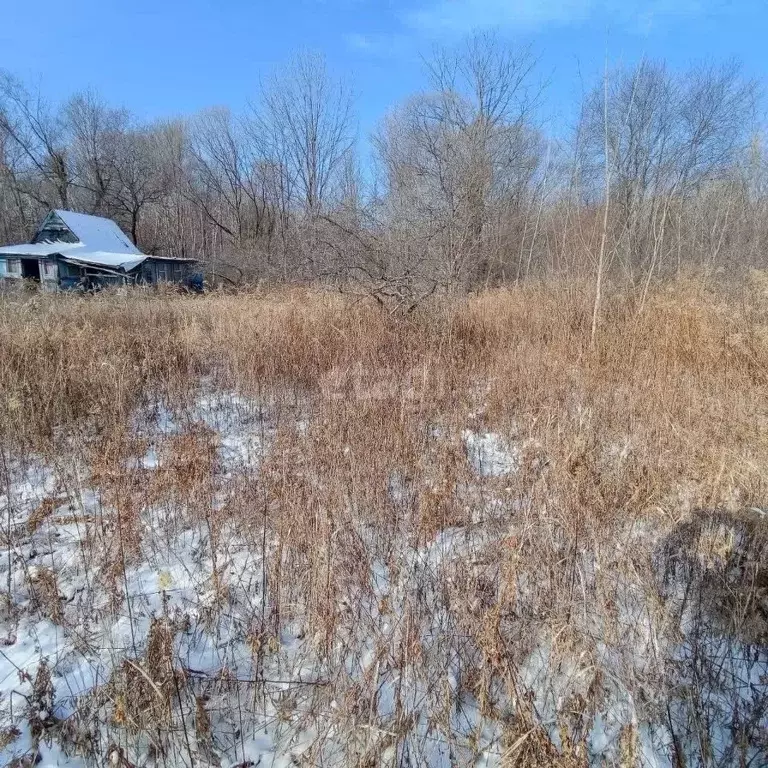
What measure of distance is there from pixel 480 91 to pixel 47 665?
1715 centimetres

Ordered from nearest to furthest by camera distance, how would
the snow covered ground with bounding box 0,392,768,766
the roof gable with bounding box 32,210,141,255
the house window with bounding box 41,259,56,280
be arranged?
the snow covered ground with bounding box 0,392,768,766 → the house window with bounding box 41,259,56,280 → the roof gable with bounding box 32,210,141,255

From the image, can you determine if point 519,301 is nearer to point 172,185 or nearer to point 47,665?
point 47,665

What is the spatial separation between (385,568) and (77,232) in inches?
1186

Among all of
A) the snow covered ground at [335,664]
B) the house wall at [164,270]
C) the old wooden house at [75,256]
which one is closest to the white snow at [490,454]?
the snow covered ground at [335,664]

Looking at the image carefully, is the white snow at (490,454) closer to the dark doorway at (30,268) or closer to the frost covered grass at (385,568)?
the frost covered grass at (385,568)

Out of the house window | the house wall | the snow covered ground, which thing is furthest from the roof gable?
the snow covered ground

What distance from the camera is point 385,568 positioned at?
1.85 meters

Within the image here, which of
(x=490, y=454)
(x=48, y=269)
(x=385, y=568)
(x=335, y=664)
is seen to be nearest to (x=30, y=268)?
(x=48, y=269)

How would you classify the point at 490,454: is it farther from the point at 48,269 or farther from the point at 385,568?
the point at 48,269

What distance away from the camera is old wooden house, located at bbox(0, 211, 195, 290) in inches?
878

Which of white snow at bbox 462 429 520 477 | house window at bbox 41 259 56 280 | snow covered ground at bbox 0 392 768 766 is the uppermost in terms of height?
house window at bbox 41 259 56 280

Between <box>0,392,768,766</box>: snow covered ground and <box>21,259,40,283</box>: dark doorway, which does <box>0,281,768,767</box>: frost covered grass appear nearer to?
<box>0,392,768,766</box>: snow covered ground

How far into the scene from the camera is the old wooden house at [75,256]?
22.3 metres

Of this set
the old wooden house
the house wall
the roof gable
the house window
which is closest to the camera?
the old wooden house
